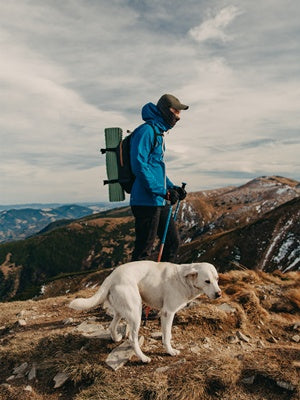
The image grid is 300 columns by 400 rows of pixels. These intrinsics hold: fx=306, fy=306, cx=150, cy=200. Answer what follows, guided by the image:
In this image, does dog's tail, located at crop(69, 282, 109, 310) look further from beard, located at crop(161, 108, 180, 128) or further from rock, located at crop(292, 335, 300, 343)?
rock, located at crop(292, 335, 300, 343)

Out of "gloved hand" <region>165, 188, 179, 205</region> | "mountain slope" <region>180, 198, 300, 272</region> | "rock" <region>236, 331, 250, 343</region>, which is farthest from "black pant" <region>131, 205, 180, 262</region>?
"mountain slope" <region>180, 198, 300, 272</region>

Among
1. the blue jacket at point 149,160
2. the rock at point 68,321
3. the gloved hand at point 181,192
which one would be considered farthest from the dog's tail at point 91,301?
the gloved hand at point 181,192

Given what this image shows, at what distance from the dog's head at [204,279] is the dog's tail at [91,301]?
5.80 ft

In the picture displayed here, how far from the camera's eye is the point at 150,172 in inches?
302

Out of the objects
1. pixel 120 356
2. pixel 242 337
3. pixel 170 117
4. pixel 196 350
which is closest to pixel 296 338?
pixel 242 337

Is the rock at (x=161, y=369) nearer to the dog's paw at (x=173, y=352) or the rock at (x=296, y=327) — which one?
the dog's paw at (x=173, y=352)

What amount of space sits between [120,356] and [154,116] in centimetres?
584

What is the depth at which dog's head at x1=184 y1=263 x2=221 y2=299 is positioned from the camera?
6.41 metres

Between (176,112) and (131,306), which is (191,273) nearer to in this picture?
(131,306)

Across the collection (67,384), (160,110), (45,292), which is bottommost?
(45,292)

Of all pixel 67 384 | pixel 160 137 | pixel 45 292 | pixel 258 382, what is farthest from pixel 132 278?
pixel 45 292

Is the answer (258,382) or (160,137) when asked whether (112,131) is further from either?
(258,382)

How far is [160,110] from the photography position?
8188mm

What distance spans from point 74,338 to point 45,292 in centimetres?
15867
